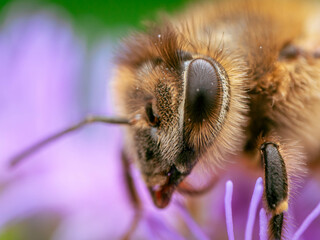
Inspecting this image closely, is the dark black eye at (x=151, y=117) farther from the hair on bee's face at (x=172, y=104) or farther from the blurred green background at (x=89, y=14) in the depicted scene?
the blurred green background at (x=89, y=14)

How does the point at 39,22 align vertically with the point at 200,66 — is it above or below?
below

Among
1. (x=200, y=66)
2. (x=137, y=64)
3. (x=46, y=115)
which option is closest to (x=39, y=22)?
(x=46, y=115)

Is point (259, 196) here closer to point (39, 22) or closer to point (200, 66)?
point (200, 66)

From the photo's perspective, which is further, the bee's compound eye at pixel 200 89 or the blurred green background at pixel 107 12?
the blurred green background at pixel 107 12

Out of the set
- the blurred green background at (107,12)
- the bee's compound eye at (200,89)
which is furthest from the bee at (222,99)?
the blurred green background at (107,12)

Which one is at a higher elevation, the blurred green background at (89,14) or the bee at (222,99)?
the bee at (222,99)

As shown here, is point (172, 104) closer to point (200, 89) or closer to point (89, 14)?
point (200, 89)

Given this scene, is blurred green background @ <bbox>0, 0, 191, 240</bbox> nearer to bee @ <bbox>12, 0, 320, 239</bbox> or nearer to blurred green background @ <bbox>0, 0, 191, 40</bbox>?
blurred green background @ <bbox>0, 0, 191, 40</bbox>

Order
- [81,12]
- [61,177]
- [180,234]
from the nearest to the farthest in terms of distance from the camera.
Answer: [180,234] < [61,177] < [81,12]
